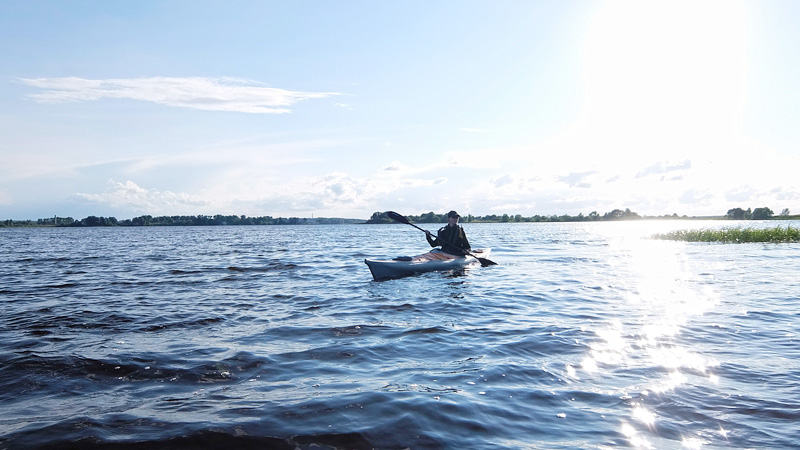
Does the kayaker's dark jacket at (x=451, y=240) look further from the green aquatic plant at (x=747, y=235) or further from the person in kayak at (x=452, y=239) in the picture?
the green aquatic plant at (x=747, y=235)

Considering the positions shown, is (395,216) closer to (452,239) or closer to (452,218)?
(452,218)

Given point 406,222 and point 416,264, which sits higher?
point 406,222

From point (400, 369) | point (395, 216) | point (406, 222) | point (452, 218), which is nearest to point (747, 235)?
point (452, 218)

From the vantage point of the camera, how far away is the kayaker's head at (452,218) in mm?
19328

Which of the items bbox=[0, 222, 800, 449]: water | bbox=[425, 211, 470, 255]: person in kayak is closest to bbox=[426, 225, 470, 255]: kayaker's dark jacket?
bbox=[425, 211, 470, 255]: person in kayak

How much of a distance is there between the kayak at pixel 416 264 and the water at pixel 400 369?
2.38 meters

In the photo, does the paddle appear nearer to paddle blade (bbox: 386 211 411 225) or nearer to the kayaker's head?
paddle blade (bbox: 386 211 411 225)

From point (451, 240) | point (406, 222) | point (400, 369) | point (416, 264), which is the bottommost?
point (400, 369)

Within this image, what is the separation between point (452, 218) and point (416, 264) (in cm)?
307

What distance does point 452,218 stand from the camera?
19578 millimetres

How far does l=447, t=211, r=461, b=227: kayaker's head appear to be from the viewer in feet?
63.4

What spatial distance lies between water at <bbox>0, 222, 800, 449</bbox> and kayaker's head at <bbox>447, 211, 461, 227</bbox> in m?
5.58

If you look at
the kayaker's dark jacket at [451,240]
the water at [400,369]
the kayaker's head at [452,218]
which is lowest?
the water at [400,369]

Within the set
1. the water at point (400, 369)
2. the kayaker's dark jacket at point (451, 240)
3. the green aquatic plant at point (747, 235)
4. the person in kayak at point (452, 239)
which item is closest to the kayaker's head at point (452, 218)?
the person in kayak at point (452, 239)
